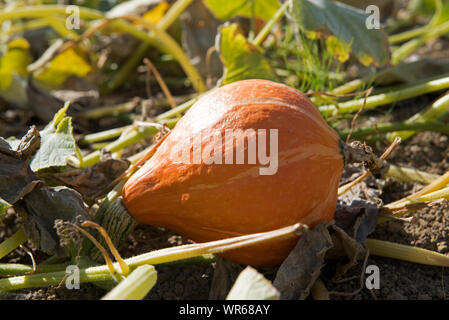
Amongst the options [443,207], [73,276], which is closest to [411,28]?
[443,207]

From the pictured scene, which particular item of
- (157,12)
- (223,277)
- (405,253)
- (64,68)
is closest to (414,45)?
(157,12)

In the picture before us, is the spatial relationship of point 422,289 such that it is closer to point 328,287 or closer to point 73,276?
point 328,287

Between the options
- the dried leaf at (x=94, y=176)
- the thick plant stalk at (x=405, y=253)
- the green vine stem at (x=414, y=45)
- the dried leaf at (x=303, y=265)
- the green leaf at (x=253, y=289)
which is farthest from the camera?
the green vine stem at (x=414, y=45)

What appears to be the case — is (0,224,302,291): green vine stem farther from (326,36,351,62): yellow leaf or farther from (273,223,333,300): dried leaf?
(326,36,351,62): yellow leaf

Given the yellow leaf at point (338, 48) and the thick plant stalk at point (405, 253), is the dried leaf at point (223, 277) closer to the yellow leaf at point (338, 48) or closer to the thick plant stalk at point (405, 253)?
the thick plant stalk at point (405, 253)

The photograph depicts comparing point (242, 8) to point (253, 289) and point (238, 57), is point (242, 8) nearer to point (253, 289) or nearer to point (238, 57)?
point (238, 57)

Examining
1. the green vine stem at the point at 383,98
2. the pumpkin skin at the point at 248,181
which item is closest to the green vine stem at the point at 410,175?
the green vine stem at the point at 383,98
